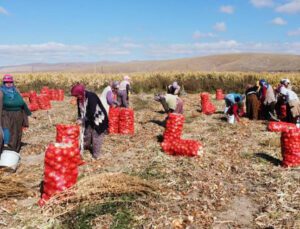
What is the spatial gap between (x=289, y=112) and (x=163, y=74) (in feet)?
66.4

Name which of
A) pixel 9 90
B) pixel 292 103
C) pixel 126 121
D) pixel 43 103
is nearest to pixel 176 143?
pixel 126 121

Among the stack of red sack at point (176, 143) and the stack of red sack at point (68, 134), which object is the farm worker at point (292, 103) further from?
Answer: the stack of red sack at point (68, 134)

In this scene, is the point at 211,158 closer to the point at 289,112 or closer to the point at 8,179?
the point at 8,179

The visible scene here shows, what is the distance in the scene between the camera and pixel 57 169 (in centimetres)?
584

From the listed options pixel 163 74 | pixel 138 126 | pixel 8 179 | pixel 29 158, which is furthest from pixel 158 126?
pixel 163 74

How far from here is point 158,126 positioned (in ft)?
42.5

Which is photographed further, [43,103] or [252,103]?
[43,103]

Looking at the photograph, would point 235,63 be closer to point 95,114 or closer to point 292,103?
point 292,103

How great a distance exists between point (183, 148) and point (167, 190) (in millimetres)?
2294

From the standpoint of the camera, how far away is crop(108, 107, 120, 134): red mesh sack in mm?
11273

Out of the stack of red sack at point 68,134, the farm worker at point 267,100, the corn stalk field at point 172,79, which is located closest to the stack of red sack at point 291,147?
the stack of red sack at point 68,134

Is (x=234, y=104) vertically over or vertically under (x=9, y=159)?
over

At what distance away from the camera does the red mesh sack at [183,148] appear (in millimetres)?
8562

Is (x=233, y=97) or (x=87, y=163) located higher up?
(x=233, y=97)
